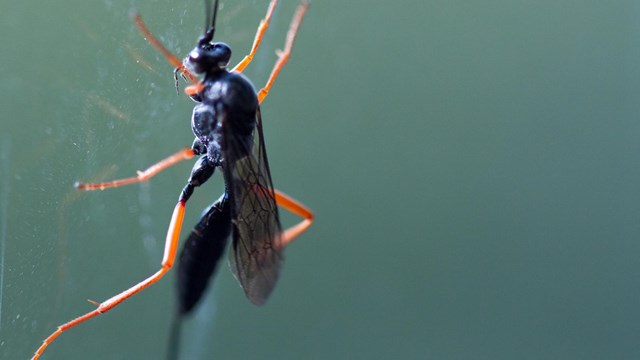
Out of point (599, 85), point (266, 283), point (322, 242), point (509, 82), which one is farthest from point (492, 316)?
point (266, 283)

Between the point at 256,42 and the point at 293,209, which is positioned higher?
the point at 256,42

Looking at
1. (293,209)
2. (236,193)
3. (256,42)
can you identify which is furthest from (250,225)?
(256,42)

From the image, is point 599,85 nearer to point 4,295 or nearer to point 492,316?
point 492,316

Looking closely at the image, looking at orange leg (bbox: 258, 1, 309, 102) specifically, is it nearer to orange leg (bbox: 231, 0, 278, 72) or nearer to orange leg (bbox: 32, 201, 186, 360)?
orange leg (bbox: 231, 0, 278, 72)

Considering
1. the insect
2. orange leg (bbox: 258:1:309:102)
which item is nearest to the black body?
the insect

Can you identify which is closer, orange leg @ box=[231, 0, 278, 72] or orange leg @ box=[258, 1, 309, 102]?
orange leg @ box=[231, 0, 278, 72]

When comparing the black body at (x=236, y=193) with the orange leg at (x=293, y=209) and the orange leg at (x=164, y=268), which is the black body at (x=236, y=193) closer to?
the orange leg at (x=164, y=268)

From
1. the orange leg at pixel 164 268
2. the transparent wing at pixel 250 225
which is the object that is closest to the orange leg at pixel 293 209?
the transparent wing at pixel 250 225

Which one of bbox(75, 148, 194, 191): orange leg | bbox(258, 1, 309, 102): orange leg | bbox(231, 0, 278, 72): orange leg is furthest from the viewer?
bbox(258, 1, 309, 102): orange leg

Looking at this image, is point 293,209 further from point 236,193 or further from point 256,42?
point 256,42
